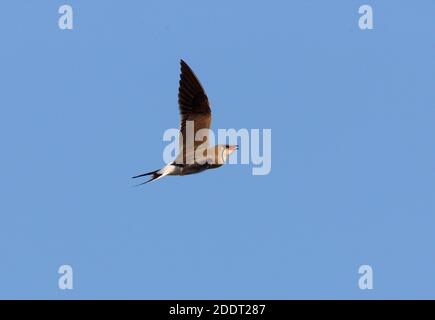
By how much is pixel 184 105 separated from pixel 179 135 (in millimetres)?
467

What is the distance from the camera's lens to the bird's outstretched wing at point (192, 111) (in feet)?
73.4

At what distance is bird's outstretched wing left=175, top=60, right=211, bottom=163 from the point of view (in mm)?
22375

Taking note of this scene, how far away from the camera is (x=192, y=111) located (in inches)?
885

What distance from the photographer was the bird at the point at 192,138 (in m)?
22.1

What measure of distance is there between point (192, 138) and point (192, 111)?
42 cm

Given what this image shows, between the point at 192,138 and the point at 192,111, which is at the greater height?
the point at 192,111

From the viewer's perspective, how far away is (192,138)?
73.4 ft

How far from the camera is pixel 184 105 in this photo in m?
22.5
